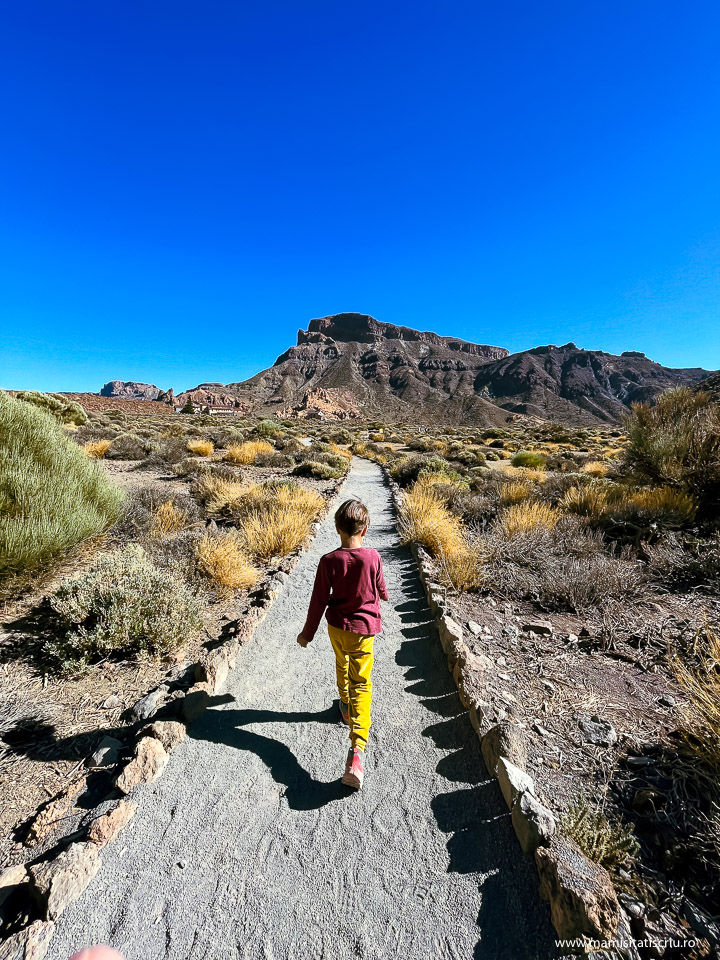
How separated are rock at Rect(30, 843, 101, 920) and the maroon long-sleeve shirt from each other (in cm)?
139

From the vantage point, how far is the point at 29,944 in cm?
154

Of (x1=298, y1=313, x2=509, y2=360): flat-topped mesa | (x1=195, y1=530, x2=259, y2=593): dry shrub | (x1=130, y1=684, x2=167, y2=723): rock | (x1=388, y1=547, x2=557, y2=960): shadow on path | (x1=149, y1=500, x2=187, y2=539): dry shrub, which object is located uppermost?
(x1=298, y1=313, x2=509, y2=360): flat-topped mesa

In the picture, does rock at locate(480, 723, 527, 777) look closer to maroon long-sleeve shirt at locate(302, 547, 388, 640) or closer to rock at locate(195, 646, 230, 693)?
maroon long-sleeve shirt at locate(302, 547, 388, 640)

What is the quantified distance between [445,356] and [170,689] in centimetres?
11950

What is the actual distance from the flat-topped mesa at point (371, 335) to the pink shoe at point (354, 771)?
436 feet

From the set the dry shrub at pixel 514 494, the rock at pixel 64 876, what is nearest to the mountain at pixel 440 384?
the dry shrub at pixel 514 494

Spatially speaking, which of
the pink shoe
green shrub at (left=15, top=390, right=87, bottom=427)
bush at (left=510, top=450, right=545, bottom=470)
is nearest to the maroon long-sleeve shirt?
the pink shoe

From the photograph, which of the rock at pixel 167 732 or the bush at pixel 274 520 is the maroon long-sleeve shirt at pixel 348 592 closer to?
the rock at pixel 167 732

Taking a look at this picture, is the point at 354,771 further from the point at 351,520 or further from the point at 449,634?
the point at 449,634

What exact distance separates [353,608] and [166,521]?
5.20 metres

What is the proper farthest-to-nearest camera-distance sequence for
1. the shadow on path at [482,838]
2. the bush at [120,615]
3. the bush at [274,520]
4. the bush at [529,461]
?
1. the bush at [529,461]
2. the bush at [274,520]
3. the bush at [120,615]
4. the shadow on path at [482,838]

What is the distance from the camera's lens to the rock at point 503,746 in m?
2.30

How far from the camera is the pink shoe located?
7.39 feet

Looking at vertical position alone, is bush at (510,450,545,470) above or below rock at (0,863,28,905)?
above
